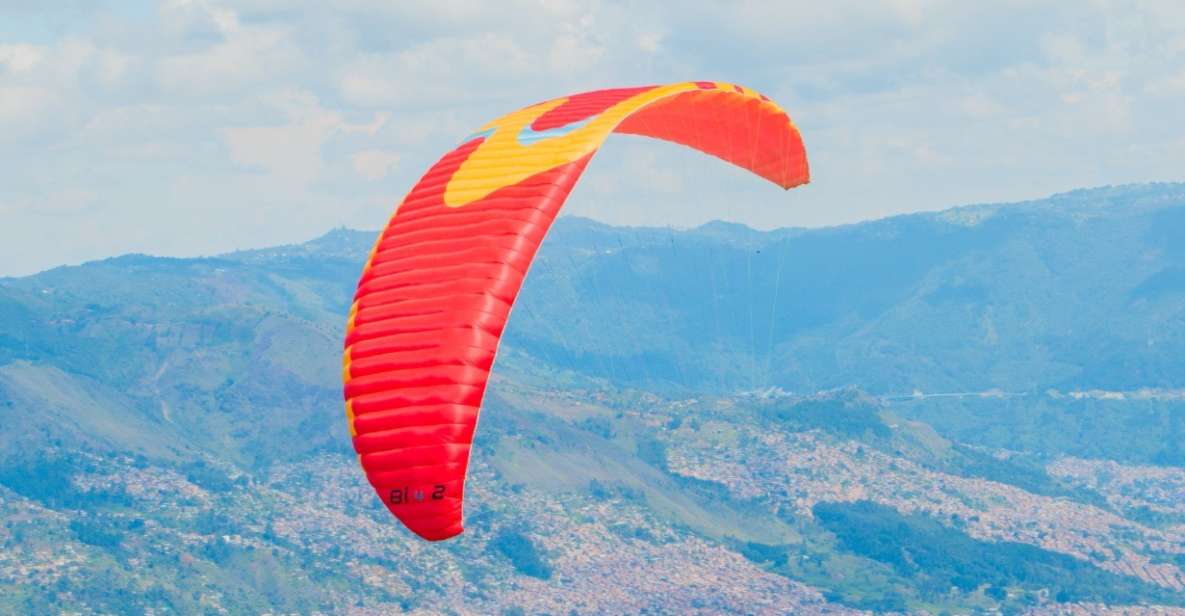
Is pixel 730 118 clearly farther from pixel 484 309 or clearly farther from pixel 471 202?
pixel 484 309

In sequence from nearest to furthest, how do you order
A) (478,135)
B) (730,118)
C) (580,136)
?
(580,136) → (478,135) → (730,118)

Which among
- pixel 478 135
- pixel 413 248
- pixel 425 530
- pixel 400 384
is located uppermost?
pixel 478 135

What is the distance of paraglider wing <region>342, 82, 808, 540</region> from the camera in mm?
50406

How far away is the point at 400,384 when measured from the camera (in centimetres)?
5222

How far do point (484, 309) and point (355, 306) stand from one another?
18.7 ft

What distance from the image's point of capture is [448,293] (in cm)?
5375

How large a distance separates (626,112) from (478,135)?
19.4 feet

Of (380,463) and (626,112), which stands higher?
(626,112)

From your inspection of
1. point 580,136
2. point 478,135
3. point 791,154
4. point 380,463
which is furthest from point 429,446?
point 791,154

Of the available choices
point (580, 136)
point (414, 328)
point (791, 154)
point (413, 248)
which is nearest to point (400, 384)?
point (414, 328)

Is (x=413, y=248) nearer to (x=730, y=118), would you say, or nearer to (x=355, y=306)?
(x=355, y=306)

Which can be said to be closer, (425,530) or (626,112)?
(425,530)

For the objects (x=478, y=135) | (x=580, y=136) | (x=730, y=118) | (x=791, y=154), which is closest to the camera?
(x=580, y=136)

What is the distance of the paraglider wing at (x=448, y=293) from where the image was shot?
50.4 metres
